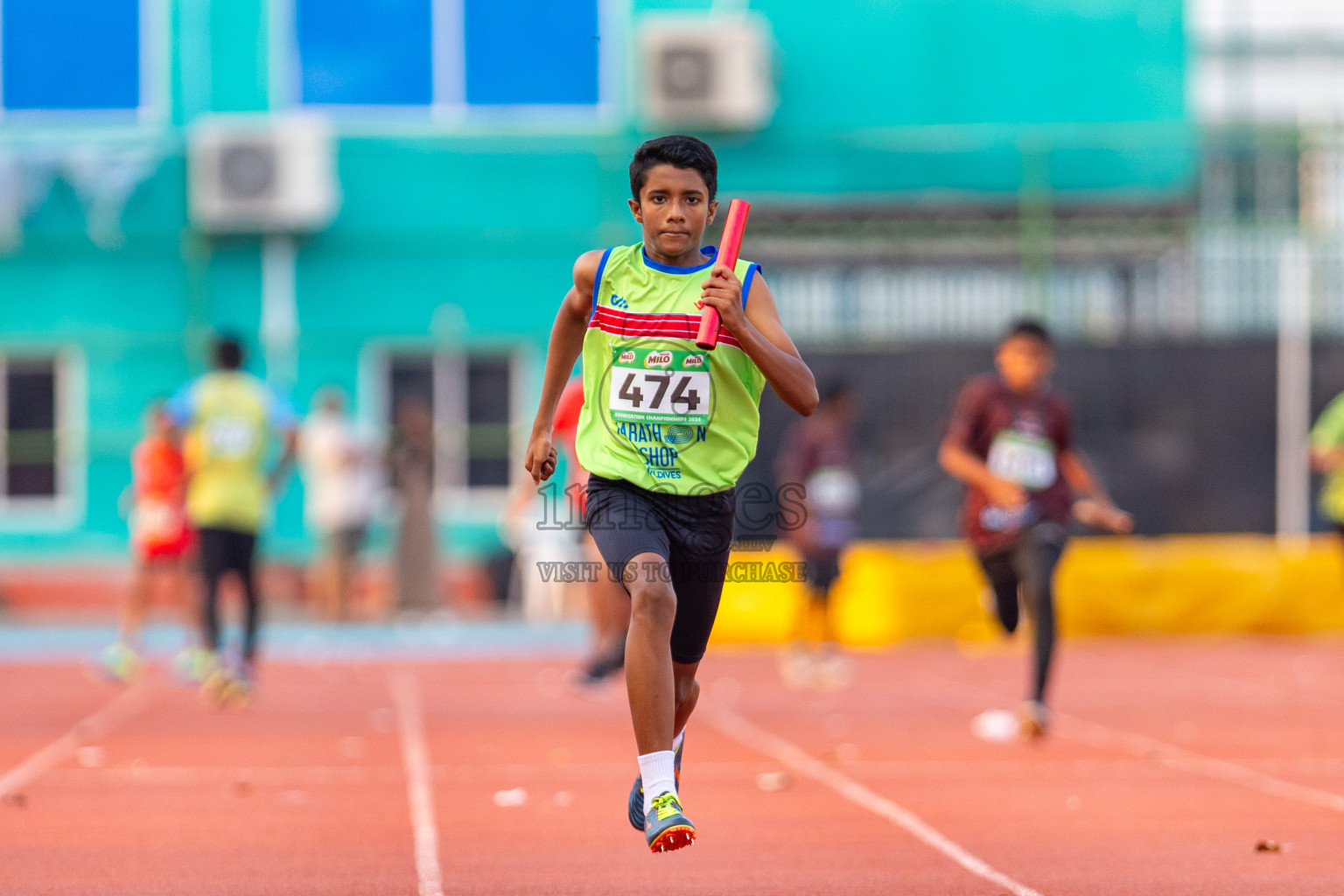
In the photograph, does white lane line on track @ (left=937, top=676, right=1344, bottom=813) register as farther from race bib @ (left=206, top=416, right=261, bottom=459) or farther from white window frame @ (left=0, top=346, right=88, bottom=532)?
white window frame @ (left=0, top=346, right=88, bottom=532)

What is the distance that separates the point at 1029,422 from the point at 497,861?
15.3 ft

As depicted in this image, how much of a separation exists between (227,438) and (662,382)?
6926 mm

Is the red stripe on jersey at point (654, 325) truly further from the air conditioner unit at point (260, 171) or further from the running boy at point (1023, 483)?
the air conditioner unit at point (260, 171)

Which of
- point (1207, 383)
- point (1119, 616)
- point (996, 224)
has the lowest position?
point (1119, 616)

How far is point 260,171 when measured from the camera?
22891mm

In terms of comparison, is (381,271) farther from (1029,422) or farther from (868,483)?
(1029,422)

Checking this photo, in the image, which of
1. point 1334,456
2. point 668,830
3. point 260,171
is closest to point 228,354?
point 668,830

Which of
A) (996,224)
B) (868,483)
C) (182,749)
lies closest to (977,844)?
(182,749)

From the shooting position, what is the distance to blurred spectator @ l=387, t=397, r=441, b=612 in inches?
779

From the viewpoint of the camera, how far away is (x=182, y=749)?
9.55 m

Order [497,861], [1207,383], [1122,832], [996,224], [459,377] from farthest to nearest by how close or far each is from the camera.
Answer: [459,377] → [996,224] → [1207,383] → [1122,832] → [497,861]

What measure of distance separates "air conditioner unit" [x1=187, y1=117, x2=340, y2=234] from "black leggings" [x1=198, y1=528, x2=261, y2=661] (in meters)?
11.6

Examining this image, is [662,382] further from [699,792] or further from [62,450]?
[62,450]

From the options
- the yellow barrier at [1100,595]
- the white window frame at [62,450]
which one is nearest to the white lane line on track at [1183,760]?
the yellow barrier at [1100,595]
